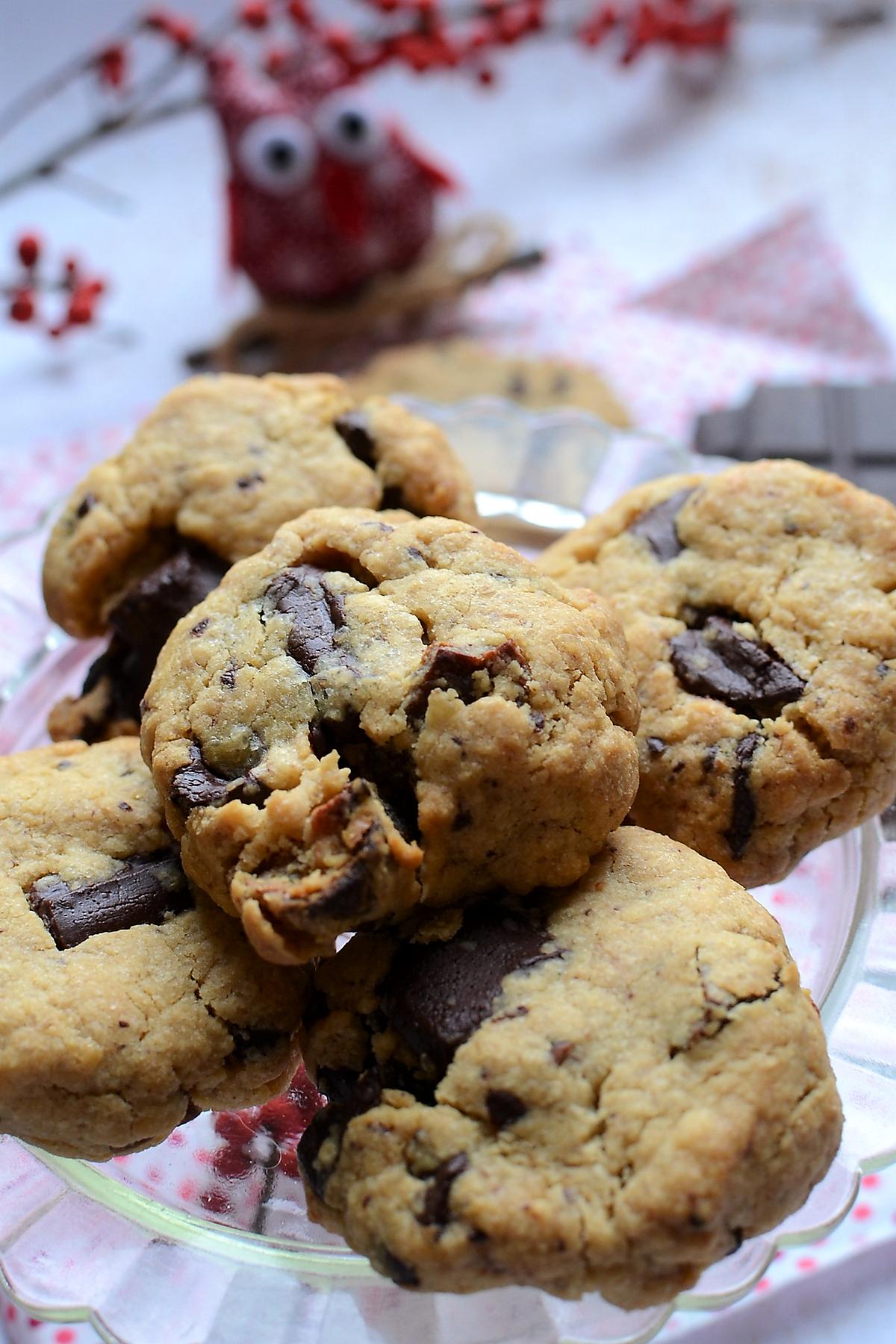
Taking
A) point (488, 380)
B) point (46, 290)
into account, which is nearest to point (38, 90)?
point (46, 290)

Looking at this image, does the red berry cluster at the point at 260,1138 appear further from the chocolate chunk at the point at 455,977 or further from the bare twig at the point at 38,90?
the bare twig at the point at 38,90

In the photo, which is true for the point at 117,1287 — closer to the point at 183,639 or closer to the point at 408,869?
the point at 408,869

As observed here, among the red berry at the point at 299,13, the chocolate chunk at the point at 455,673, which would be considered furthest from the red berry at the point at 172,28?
the chocolate chunk at the point at 455,673

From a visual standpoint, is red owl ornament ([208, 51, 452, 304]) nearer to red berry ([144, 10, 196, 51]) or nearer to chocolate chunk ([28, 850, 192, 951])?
red berry ([144, 10, 196, 51])

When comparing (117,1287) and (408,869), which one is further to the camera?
(117,1287)

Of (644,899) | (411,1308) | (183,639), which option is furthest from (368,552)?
(411,1308)

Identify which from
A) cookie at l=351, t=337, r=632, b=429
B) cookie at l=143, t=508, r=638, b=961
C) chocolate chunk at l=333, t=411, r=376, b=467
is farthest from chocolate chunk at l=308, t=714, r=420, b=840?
cookie at l=351, t=337, r=632, b=429
